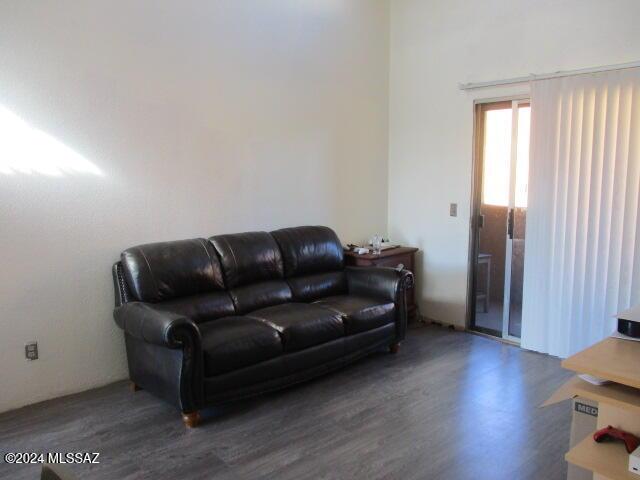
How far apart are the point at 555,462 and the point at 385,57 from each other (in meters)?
3.91

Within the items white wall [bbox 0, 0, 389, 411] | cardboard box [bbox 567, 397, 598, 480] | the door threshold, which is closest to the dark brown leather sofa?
white wall [bbox 0, 0, 389, 411]

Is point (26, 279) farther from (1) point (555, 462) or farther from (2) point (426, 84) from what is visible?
(2) point (426, 84)

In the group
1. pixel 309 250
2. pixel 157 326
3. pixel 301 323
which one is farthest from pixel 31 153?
pixel 309 250

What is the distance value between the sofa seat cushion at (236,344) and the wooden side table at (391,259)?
56.8 inches

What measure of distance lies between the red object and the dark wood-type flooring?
2.23 feet

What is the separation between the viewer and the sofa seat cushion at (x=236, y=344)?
297 centimetres

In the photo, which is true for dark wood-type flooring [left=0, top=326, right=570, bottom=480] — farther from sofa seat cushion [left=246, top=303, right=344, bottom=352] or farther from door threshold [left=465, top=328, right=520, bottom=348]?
door threshold [left=465, top=328, right=520, bottom=348]

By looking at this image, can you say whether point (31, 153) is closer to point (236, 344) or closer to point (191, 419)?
point (236, 344)

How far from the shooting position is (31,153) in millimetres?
3145

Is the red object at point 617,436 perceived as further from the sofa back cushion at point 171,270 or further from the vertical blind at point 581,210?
the sofa back cushion at point 171,270

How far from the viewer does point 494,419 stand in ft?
10.0

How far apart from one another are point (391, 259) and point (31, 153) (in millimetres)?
2949

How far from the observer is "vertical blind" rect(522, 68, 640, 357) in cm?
355

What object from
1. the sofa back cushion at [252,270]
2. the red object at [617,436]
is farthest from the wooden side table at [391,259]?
the red object at [617,436]
